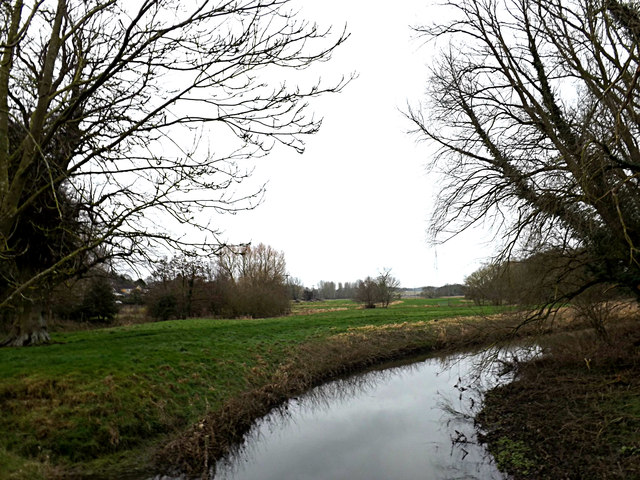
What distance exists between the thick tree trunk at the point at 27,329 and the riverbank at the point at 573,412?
555 inches

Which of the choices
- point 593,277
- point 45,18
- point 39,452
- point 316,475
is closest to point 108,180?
point 45,18

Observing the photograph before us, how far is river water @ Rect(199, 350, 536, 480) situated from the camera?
740cm

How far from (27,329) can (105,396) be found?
24.7 feet

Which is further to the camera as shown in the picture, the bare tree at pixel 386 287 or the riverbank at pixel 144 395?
the bare tree at pixel 386 287

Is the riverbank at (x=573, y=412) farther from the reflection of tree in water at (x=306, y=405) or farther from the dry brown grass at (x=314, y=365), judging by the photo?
the reflection of tree in water at (x=306, y=405)

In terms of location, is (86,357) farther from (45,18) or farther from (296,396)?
(45,18)

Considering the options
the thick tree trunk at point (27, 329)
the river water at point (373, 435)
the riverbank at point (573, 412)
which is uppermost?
the thick tree trunk at point (27, 329)

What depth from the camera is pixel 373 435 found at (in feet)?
30.8

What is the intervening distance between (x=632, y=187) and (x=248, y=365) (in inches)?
432

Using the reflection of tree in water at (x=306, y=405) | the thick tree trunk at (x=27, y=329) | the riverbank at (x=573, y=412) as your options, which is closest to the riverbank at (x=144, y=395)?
the reflection of tree in water at (x=306, y=405)

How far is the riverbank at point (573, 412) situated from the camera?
6.12 metres

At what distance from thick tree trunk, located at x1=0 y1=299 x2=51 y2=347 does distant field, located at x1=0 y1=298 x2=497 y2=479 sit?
753mm

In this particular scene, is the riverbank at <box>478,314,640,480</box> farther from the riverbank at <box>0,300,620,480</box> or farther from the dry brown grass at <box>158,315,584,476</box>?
the riverbank at <box>0,300,620,480</box>

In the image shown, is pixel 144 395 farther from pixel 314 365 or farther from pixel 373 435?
pixel 314 365
